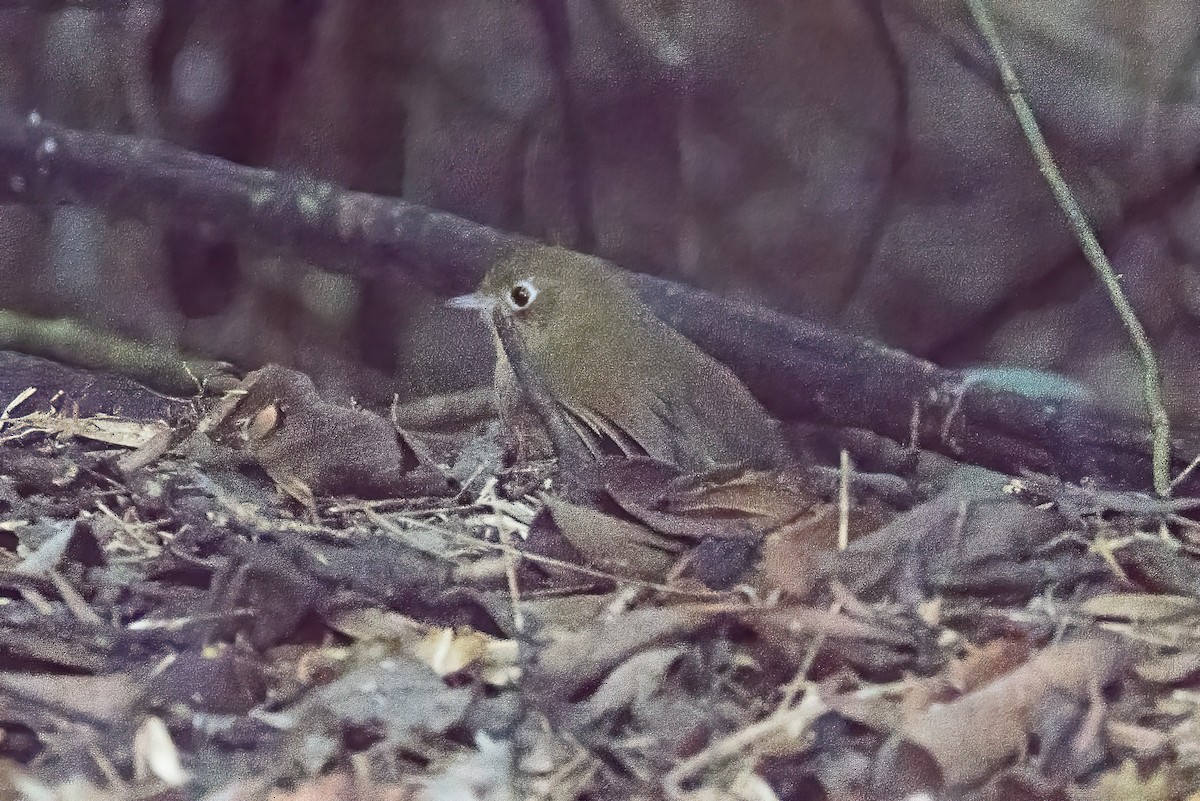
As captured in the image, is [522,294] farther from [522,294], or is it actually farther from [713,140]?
[713,140]

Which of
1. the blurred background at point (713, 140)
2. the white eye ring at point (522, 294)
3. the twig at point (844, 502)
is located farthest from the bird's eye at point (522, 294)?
the twig at point (844, 502)

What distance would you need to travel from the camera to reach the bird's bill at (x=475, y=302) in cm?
192

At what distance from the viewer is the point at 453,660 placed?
1307 mm

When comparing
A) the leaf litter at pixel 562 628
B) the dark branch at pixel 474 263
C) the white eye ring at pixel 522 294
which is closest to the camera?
the leaf litter at pixel 562 628

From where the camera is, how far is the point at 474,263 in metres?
1.89

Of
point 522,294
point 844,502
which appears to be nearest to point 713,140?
point 522,294

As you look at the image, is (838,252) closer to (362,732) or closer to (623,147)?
(623,147)

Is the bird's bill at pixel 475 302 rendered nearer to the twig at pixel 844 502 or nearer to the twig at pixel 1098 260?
the twig at pixel 844 502

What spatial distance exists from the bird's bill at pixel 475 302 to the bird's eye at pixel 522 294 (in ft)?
→ 0.13

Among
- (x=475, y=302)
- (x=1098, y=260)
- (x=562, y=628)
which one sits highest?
(x=1098, y=260)

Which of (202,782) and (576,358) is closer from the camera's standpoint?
(202,782)

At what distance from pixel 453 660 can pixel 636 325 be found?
79 centimetres

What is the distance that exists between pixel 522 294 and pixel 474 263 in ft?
0.36

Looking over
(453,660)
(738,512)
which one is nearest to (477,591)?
(453,660)
